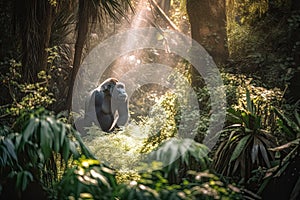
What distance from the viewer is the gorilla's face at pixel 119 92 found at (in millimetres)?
8422

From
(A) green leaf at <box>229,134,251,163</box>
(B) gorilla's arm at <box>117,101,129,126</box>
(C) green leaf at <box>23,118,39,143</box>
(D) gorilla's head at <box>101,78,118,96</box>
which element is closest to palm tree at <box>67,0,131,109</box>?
(D) gorilla's head at <box>101,78,118,96</box>

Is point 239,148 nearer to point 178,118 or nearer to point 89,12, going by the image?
point 178,118

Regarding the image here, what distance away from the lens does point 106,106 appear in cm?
871

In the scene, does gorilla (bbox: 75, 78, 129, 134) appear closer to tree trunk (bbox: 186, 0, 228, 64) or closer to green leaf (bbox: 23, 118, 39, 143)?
tree trunk (bbox: 186, 0, 228, 64)

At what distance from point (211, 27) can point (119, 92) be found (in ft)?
7.62

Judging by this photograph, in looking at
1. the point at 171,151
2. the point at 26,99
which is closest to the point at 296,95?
the point at 26,99

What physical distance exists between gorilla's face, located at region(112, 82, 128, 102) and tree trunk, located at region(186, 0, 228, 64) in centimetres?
204

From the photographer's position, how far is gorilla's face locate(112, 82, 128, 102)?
842 cm

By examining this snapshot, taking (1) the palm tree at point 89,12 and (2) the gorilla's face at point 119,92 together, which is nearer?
(1) the palm tree at point 89,12

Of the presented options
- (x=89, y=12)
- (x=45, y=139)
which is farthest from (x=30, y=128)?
(x=89, y=12)

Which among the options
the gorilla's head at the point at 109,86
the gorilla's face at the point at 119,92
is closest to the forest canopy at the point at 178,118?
the gorilla's head at the point at 109,86

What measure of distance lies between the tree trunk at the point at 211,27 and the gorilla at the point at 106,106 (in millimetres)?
2125

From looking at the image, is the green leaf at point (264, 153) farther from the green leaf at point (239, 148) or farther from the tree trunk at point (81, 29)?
the tree trunk at point (81, 29)

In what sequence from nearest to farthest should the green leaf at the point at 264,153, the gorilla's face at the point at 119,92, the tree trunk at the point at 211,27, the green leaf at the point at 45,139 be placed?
1. the green leaf at the point at 45,139
2. the green leaf at the point at 264,153
3. the tree trunk at the point at 211,27
4. the gorilla's face at the point at 119,92
